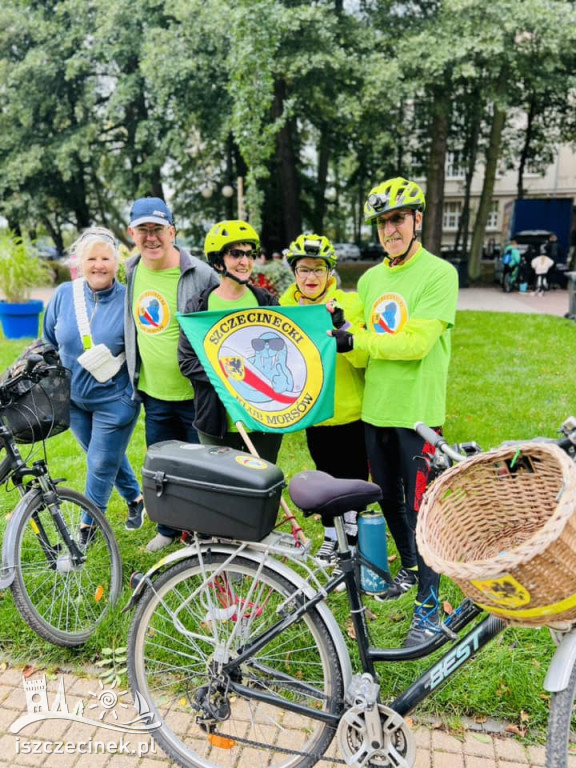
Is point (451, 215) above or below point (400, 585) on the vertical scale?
above

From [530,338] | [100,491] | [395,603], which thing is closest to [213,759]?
[395,603]

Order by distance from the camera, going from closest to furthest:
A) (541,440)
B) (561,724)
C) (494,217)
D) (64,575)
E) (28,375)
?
(561,724) < (541,440) < (28,375) < (64,575) < (494,217)

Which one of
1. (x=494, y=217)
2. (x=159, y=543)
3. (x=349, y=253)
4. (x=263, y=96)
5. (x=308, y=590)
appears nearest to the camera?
(x=308, y=590)

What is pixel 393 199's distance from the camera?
9.28 ft

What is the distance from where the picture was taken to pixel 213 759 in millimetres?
2461

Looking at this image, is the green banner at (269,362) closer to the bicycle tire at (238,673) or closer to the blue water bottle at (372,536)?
the blue water bottle at (372,536)

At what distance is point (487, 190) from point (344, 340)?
65.7 feet

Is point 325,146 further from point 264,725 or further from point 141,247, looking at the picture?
point 264,725

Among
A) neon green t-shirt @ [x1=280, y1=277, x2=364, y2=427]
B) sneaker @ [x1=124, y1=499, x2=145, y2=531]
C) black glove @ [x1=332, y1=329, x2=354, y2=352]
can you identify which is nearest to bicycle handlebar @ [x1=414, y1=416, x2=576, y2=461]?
black glove @ [x1=332, y1=329, x2=354, y2=352]

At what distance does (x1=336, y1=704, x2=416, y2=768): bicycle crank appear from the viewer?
2.12m

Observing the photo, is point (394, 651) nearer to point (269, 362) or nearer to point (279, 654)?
point (279, 654)

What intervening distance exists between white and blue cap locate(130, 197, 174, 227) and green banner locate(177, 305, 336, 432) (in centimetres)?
59

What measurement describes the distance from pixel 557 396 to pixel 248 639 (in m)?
5.90

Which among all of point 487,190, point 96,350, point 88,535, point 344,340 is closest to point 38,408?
point 96,350
